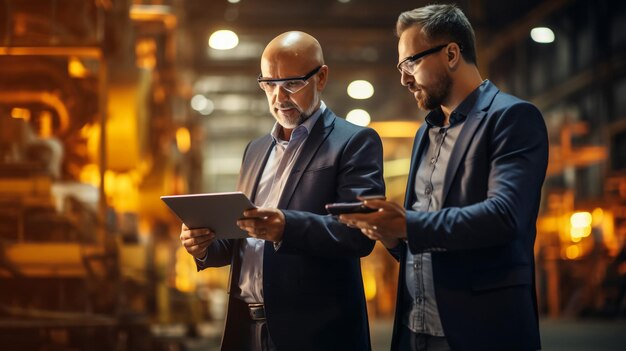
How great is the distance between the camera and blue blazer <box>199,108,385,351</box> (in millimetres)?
3119

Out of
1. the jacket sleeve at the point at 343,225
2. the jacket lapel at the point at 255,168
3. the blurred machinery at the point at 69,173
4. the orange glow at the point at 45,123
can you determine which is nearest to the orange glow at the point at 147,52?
the blurred machinery at the point at 69,173

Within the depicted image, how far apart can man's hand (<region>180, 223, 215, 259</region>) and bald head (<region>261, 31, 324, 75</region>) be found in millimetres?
662

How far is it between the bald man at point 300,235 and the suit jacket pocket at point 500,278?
1.81ft

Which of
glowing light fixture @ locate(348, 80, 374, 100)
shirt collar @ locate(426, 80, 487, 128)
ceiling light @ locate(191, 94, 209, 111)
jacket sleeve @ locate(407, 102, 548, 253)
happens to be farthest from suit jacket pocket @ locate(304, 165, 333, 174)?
ceiling light @ locate(191, 94, 209, 111)

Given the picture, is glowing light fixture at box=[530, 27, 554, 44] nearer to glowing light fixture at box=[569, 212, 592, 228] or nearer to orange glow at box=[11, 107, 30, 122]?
glowing light fixture at box=[569, 212, 592, 228]

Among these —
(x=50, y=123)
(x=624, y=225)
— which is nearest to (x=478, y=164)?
(x=50, y=123)

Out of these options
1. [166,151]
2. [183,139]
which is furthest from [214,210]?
[183,139]

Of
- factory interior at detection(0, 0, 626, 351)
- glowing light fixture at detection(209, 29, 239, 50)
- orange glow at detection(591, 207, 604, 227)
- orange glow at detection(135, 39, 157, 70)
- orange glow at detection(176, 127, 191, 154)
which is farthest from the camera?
orange glow at detection(591, 207, 604, 227)

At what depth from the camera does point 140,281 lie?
11.0m

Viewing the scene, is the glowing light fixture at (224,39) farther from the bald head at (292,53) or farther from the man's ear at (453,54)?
the man's ear at (453,54)

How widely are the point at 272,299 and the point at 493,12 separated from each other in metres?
22.4

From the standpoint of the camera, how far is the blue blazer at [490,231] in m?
2.66

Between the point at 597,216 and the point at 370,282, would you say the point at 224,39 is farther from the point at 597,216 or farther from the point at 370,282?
the point at 597,216

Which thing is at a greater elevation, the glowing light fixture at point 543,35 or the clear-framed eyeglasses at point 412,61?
the glowing light fixture at point 543,35
